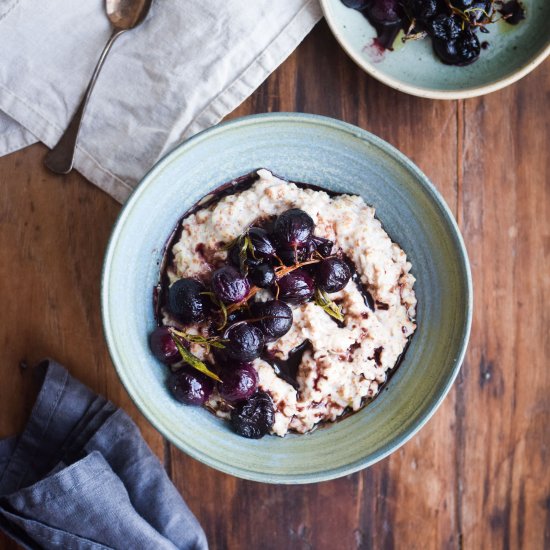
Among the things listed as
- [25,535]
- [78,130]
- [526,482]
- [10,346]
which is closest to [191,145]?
[78,130]

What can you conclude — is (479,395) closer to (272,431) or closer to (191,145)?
(272,431)

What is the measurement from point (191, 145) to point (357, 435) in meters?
0.75

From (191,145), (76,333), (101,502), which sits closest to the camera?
(191,145)

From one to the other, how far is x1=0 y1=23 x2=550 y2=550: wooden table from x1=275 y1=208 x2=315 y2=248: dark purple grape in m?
0.42

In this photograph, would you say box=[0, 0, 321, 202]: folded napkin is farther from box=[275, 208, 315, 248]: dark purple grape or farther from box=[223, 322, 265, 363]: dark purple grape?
box=[223, 322, 265, 363]: dark purple grape

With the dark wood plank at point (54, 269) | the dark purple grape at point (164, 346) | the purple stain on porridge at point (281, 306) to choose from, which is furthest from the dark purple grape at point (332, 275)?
the dark wood plank at point (54, 269)

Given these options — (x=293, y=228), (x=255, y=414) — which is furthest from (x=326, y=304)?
(x=255, y=414)

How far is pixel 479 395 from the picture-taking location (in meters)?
1.79

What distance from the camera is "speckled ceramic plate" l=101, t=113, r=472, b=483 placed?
1529mm

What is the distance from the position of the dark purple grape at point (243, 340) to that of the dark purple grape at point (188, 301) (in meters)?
0.09

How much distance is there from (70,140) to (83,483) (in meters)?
0.83

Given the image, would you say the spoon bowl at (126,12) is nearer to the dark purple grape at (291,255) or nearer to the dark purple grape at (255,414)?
the dark purple grape at (291,255)

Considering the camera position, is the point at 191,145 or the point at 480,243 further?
the point at 480,243

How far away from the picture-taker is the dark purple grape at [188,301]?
146cm
